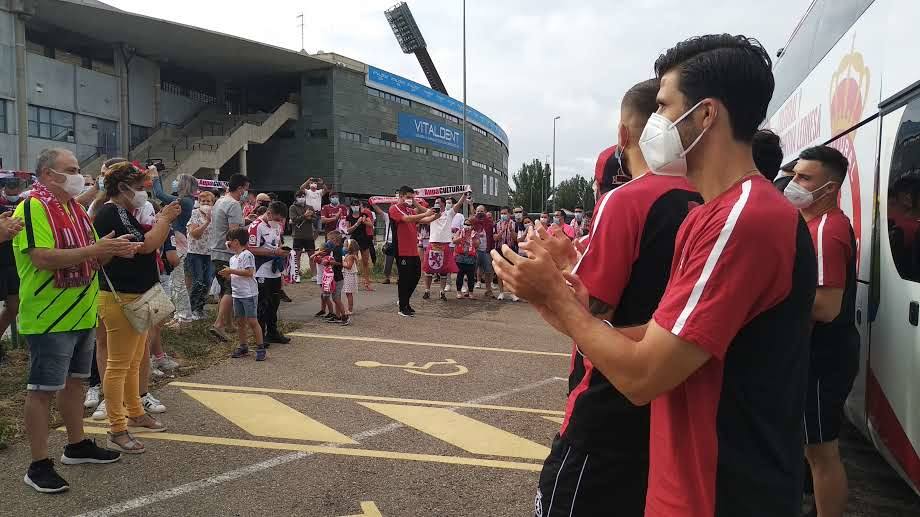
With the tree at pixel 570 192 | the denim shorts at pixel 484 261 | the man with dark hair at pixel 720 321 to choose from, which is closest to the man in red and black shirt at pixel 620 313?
the man with dark hair at pixel 720 321

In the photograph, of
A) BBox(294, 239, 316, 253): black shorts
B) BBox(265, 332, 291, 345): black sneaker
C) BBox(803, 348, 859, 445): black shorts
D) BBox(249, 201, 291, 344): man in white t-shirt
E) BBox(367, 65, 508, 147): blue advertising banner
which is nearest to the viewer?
BBox(803, 348, 859, 445): black shorts

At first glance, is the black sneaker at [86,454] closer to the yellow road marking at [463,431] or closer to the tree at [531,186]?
the yellow road marking at [463,431]

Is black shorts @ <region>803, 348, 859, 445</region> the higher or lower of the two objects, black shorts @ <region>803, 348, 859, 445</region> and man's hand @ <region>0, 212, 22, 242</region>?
the lower

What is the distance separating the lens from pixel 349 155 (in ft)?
156

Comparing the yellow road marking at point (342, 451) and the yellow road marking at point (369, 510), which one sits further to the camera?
the yellow road marking at point (342, 451)

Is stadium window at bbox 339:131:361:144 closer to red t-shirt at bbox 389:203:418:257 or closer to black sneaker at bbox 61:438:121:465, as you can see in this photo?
red t-shirt at bbox 389:203:418:257

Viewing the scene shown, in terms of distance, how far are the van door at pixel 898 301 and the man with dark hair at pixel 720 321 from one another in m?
2.21

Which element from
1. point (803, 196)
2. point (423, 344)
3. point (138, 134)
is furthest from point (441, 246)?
point (138, 134)

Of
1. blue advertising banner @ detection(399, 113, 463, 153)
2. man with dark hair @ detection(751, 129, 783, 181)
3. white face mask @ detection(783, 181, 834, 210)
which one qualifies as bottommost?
white face mask @ detection(783, 181, 834, 210)

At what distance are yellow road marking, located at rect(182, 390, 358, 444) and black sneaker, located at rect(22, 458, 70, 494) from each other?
4.42ft

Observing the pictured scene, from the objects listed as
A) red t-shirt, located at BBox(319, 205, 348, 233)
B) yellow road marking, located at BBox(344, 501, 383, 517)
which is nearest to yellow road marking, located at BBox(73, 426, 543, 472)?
yellow road marking, located at BBox(344, 501, 383, 517)

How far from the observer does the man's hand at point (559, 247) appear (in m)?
2.02

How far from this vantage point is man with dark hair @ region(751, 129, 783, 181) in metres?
3.12

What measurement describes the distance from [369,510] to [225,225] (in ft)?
18.9
